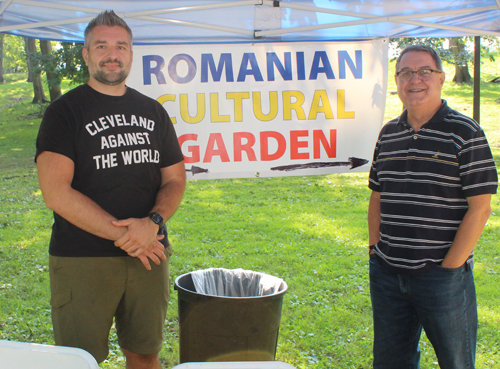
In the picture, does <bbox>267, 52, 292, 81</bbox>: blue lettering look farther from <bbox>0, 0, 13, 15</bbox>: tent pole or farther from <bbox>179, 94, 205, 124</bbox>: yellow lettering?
<bbox>0, 0, 13, 15</bbox>: tent pole

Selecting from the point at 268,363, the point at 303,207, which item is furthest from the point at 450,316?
the point at 303,207

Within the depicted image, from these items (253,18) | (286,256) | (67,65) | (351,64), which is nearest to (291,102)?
(351,64)

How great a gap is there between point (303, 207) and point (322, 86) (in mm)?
4268

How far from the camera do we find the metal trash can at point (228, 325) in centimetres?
271

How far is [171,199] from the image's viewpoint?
7.95ft

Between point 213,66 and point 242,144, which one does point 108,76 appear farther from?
point 242,144

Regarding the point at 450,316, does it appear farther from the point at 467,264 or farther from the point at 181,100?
the point at 181,100

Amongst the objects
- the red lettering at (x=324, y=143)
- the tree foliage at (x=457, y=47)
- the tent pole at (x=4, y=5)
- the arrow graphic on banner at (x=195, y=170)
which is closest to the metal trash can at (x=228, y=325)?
the arrow graphic on banner at (x=195, y=170)

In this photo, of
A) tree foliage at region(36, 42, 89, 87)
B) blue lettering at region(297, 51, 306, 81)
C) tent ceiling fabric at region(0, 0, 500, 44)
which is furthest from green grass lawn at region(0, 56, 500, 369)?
tree foliage at region(36, 42, 89, 87)

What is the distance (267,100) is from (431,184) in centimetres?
174

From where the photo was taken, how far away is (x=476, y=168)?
1993mm

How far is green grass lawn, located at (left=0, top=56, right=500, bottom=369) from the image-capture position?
3623mm

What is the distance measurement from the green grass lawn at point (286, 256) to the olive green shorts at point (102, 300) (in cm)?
105

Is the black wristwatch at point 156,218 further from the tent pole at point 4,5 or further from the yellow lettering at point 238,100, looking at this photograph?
the tent pole at point 4,5
